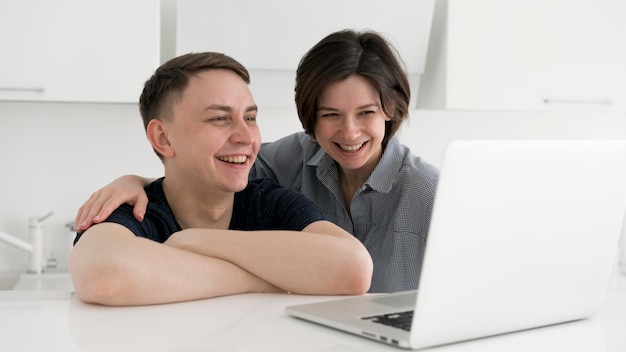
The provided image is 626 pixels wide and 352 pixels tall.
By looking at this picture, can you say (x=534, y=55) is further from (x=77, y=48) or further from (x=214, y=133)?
(x=214, y=133)

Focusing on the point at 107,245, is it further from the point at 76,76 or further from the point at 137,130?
the point at 137,130

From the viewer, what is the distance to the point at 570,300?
40.6 inches

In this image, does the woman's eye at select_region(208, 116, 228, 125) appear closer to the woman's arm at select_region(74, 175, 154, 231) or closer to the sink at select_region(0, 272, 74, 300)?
the woman's arm at select_region(74, 175, 154, 231)

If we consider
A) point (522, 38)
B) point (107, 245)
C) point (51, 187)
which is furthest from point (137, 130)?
point (107, 245)

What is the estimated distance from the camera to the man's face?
1.57m

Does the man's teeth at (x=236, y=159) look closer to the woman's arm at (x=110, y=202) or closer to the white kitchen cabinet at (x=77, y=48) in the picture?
the woman's arm at (x=110, y=202)

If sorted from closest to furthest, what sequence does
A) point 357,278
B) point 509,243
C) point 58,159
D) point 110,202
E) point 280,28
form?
point 509,243 → point 357,278 → point 110,202 → point 280,28 → point 58,159

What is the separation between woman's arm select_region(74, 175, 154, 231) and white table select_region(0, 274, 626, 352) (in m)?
0.24

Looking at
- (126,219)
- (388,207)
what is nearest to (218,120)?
(126,219)

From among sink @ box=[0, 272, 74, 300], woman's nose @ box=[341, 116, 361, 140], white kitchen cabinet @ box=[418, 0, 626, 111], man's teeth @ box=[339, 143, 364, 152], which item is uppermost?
white kitchen cabinet @ box=[418, 0, 626, 111]

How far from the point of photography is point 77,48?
8.79 ft

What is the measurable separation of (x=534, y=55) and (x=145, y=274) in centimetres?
210

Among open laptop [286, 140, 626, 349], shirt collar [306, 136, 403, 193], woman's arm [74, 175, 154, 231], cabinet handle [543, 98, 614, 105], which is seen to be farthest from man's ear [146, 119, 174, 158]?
cabinet handle [543, 98, 614, 105]

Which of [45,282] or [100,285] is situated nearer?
[100,285]
